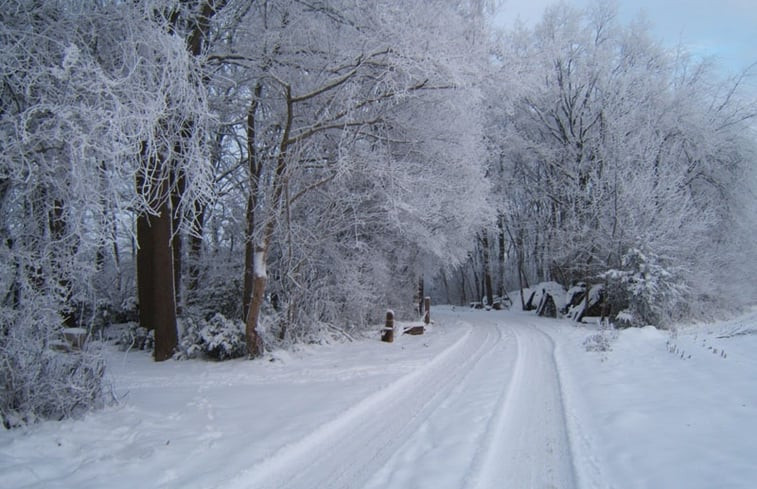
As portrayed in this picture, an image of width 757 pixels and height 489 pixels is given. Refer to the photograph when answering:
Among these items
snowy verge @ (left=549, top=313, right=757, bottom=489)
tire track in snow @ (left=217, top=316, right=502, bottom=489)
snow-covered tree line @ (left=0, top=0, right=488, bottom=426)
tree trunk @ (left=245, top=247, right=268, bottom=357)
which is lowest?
tire track in snow @ (left=217, top=316, right=502, bottom=489)

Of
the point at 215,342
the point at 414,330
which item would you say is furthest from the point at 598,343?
the point at 215,342

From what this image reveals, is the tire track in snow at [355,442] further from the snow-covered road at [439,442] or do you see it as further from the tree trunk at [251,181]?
the tree trunk at [251,181]

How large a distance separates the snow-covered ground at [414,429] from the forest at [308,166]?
1093mm

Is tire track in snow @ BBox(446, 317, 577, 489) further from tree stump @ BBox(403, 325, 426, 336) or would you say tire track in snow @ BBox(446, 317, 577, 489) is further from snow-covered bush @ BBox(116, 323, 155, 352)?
snow-covered bush @ BBox(116, 323, 155, 352)

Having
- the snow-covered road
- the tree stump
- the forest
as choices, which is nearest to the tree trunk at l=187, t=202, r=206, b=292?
the forest

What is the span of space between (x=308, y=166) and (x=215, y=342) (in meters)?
3.92

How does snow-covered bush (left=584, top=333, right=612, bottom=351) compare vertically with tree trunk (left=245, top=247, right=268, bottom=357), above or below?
below

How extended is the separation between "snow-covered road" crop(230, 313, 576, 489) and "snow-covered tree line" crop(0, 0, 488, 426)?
2.60m

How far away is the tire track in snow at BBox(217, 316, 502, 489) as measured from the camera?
11.9 feet

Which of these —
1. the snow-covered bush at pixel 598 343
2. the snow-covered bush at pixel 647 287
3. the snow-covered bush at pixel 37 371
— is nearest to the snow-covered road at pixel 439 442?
the snow-covered bush at pixel 37 371

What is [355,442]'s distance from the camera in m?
4.40

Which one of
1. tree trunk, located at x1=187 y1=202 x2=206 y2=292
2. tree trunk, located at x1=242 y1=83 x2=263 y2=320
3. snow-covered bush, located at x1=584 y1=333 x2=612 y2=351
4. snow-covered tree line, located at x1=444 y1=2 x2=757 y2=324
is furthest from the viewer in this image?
snow-covered tree line, located at x1=444 y1=2 x2=757 y2=324

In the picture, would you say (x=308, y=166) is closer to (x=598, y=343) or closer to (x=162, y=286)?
(x=162, y=286)

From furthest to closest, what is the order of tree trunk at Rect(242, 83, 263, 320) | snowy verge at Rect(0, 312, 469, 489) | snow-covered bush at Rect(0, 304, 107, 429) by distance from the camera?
tree trunk at Rect(242, 83, 263, 320) < snow-covered bush at Rect(0, 304, 107, 429) < snowy verge at Rect(0, 312, 469, 489)
